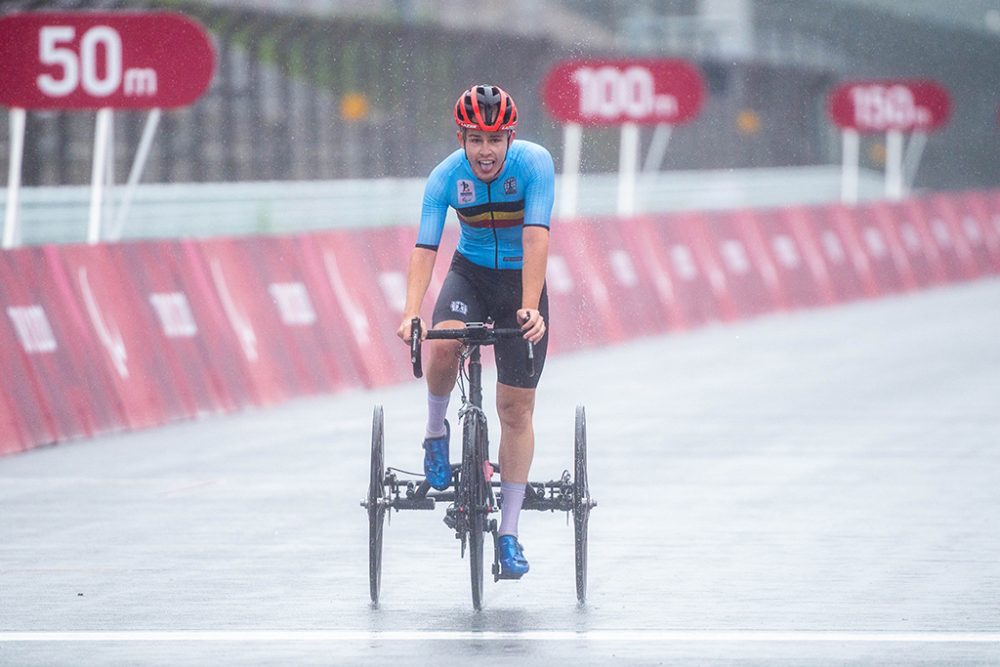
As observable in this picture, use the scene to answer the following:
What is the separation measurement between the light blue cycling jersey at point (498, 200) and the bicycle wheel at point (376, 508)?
2.47 ft

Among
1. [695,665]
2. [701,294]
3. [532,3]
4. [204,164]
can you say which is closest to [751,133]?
[532,3]

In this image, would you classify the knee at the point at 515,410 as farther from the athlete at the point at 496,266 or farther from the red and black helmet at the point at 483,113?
the red and black helmet at the point at 483,113

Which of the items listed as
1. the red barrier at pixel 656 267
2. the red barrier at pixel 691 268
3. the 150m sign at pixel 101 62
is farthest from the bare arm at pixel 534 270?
the red barrier at pixel 691 268

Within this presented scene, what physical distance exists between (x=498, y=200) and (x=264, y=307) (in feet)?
29.9

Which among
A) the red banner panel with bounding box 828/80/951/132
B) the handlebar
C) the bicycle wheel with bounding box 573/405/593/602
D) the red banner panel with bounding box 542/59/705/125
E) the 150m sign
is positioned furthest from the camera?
the red banner panel with bounding box 828/80/951/132

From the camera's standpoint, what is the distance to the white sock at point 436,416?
8.85 metres

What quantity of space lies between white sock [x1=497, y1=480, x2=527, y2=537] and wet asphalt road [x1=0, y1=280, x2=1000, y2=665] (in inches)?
12.0


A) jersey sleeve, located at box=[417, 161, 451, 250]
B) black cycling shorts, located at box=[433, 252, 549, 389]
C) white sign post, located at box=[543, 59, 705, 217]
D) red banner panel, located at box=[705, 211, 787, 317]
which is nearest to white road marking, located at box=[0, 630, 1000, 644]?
black cycling shorts, located at box=[433, 252, 549, 389]

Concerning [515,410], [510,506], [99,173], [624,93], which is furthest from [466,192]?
[624,93]

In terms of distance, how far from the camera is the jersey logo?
8711 mm

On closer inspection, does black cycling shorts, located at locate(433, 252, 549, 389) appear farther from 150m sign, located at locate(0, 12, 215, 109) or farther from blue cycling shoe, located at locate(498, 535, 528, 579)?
150m sign, located at locate(0, 12, 215, 109)

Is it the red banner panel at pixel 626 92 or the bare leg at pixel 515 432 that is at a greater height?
the bare leg at pixel 515 432

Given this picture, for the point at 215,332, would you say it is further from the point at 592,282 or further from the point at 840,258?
the point at 840,258

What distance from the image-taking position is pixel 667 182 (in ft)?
135
